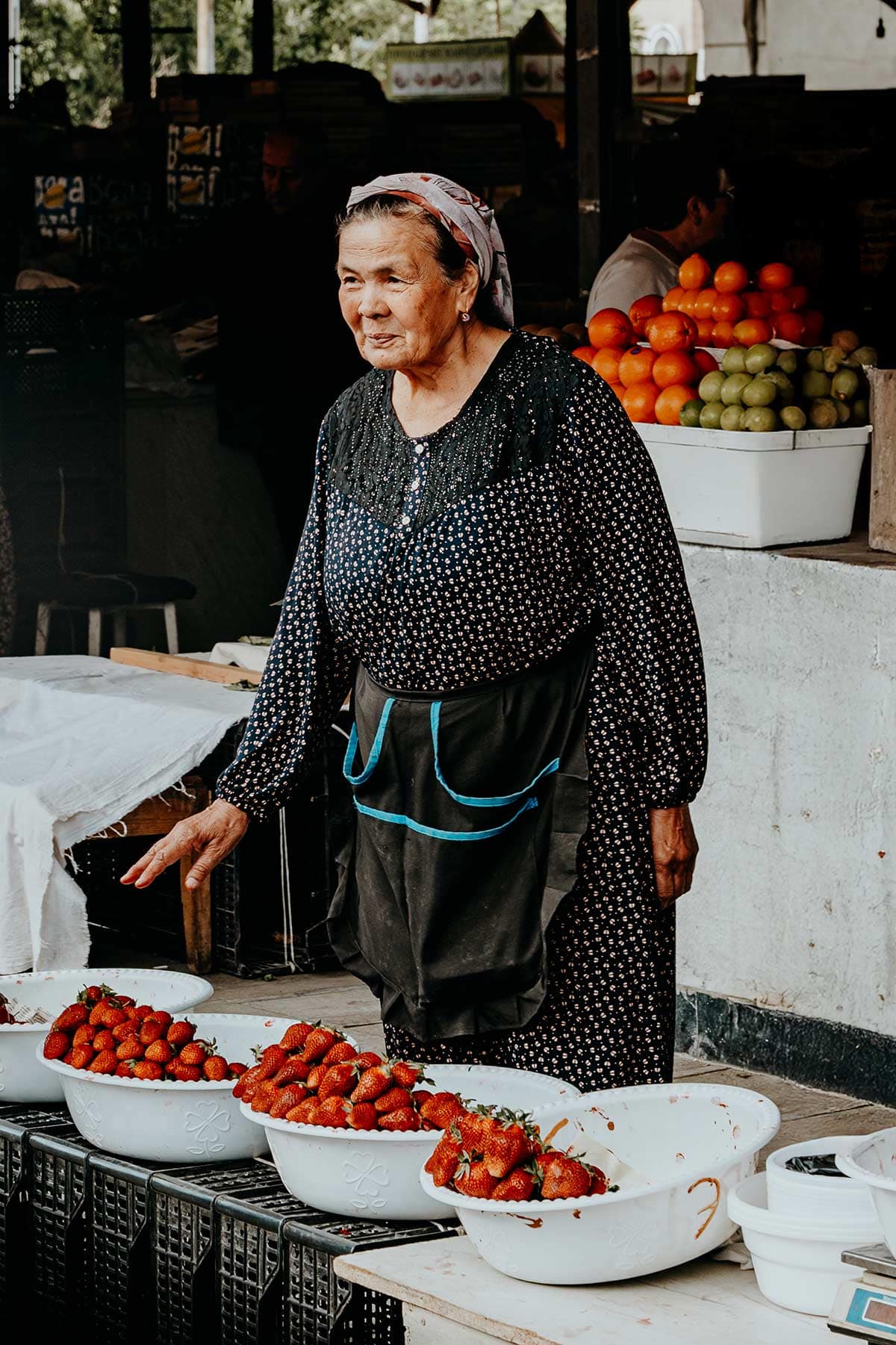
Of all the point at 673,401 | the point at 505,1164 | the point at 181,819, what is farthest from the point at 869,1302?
the point at 181,819

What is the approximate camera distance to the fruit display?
169 inches

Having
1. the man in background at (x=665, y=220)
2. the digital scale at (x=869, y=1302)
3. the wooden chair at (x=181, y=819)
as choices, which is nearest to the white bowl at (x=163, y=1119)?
the digital scale at (x=869, y=1302)

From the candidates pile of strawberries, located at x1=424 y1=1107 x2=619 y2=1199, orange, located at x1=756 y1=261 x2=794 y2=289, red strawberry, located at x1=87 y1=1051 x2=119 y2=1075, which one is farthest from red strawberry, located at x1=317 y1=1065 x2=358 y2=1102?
orange, located at x1=756 y1=261 x2=794 y2=289

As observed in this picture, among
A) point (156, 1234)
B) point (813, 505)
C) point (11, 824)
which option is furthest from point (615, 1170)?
point (11, 824)

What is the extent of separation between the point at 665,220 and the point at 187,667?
6.90 ft

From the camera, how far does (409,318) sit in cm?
248

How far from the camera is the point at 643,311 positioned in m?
4.55

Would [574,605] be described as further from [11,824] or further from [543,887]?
[11,824]

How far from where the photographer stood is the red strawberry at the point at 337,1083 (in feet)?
7.95

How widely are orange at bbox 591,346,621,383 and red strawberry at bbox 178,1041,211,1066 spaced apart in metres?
2.08

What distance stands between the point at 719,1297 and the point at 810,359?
2.35 m

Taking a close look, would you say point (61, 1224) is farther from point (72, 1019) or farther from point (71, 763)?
point (71, 763)

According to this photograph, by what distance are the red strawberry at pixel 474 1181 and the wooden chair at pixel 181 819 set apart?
2710mm

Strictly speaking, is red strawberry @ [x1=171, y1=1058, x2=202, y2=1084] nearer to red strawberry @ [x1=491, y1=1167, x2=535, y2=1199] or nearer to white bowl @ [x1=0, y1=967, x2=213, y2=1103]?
white bowl @ [x1=0, y1=967, x2=213, y2=1103]
